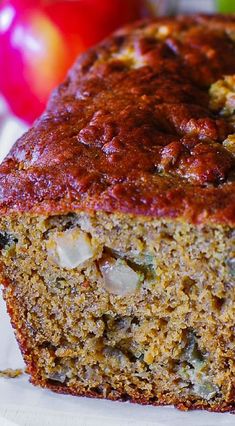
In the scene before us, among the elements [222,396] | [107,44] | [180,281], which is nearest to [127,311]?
[180,281]

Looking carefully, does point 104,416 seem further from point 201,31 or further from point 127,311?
point 201,31

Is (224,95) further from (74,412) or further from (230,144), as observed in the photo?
(74,412)

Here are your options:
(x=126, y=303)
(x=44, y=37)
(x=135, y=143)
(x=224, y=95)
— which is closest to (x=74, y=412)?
(x=126, y=303)

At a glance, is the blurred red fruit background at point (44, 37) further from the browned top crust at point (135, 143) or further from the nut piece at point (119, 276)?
the nut piece at point (119, 276)

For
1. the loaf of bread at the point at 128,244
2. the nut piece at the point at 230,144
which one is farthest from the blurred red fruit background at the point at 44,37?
the nut piece at the point at 230,144

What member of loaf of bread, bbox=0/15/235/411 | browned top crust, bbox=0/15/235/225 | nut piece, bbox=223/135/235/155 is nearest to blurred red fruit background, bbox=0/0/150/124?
browned top crust, bbox=0/15/235/225

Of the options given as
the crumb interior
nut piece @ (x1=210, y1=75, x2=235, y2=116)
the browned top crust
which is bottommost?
the crumb interior

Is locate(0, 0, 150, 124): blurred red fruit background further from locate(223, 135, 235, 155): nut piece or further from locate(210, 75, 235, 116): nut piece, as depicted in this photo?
locate(223, 135, 235, 155): nut piece
